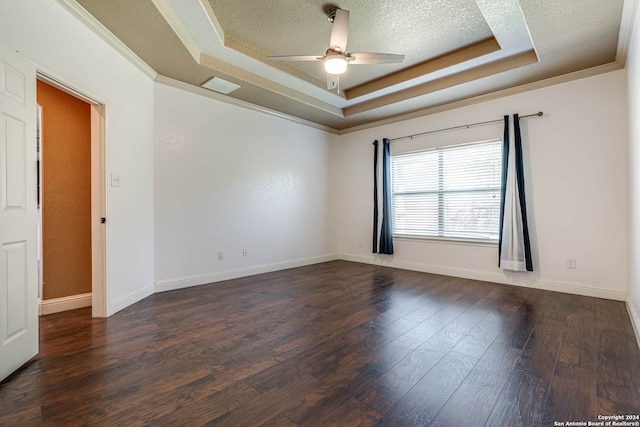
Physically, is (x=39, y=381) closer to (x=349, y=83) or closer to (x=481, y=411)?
(x=481, y=411)

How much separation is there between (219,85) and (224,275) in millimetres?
2626

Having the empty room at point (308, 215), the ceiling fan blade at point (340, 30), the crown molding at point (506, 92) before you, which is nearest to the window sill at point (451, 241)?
the empty room at point (308, 215)

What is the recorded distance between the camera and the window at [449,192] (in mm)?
4145

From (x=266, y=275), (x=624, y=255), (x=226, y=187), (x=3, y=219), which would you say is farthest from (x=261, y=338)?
(x=624, y=255)

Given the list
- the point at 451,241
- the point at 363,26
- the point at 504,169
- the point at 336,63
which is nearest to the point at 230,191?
the point at 336,63

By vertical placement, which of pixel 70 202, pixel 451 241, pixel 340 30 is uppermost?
pixel 340 30

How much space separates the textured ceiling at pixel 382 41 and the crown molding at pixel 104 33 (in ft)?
0.18

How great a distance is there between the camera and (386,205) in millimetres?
5137

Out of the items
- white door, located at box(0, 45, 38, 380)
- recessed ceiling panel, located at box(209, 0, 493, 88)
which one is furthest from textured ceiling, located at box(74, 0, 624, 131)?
white door, located at box(0, 45, 38, 380)

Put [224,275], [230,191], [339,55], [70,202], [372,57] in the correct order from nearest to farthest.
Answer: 1. [339,55]
2. [372,57]
3. [70,202]
4. [224,275]
5. [230,191]

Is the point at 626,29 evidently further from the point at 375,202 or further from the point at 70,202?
the point at 70,202

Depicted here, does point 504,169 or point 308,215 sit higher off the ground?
point 504,169

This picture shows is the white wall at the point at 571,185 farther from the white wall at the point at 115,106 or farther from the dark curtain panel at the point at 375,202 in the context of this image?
the white wall at the point at 115,106

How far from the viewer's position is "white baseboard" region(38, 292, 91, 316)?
2.81 meters
